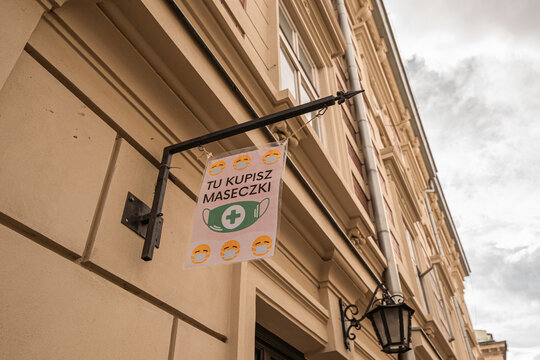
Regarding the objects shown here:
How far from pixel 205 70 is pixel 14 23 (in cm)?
128

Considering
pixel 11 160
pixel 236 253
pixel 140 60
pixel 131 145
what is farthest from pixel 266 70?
pixel 11 160

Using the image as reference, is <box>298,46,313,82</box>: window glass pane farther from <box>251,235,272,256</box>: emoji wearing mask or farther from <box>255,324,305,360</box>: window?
<box>251,235,272,256</box>: emoji wearing mask

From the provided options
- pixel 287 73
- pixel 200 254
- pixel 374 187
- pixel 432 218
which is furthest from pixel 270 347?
pixel 432 218

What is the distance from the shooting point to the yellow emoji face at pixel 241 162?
2.62 metres

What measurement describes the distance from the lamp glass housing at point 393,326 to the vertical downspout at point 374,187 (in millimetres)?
1683

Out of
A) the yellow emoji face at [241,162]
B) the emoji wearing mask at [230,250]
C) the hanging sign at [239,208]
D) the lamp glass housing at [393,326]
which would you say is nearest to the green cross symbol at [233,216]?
the hanging sign at [239,208]

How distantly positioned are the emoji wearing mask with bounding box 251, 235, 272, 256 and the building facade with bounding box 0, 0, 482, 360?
0.42 metres

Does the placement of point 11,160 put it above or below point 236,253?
above

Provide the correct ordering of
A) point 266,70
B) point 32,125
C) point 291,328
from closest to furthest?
point 32,125, point 291,328, point 266,70

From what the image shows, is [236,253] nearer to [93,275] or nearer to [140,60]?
[93,275]

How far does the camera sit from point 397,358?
667cm

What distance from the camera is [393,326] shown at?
4.60 metres

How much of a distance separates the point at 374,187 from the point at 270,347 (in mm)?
4280

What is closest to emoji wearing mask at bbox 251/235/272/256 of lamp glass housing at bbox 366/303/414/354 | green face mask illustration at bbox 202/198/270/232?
green face mask illustration at bbox 202/198/270/232
